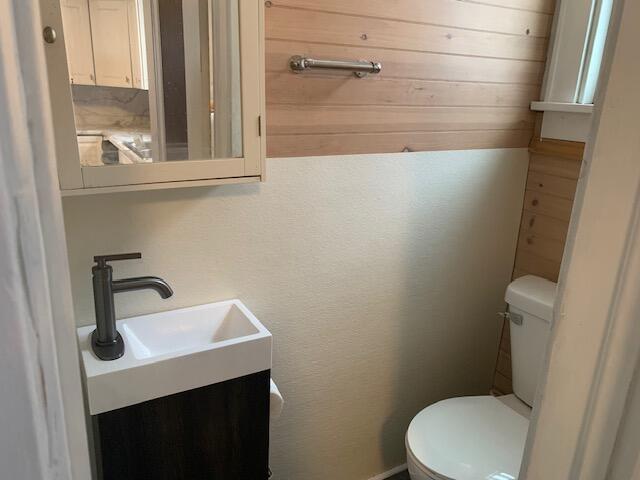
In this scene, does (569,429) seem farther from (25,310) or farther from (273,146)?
(273,146)

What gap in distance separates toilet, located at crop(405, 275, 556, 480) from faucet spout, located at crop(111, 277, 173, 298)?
86 cm

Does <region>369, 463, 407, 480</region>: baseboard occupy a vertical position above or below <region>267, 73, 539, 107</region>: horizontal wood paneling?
below

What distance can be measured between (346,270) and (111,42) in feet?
3.01

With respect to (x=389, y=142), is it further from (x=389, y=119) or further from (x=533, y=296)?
(x=533, y=296)

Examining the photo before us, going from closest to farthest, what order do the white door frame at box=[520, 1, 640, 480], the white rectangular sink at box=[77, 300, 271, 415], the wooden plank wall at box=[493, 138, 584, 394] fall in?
the white door frame at box=[520, 1, 640, 480]
the white rectangular sink at box=[77, 300, 271, 415]
the wooden plank wall at box=[493, 138, 584, 394]

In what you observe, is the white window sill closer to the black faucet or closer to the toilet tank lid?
the toilet tank lid

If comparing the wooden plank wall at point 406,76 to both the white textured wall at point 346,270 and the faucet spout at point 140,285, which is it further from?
the faucet spout at point 140,285

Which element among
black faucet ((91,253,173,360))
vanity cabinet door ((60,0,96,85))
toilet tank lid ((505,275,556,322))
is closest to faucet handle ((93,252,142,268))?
black faucet ((91,253,173,360))

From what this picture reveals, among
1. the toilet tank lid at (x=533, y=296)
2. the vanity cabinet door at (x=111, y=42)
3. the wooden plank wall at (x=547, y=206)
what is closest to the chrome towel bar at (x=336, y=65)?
the vanity cabinet door at (x=111, y=42)

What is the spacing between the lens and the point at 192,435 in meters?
1.17

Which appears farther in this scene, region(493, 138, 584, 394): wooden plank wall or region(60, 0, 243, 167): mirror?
region(493, 138, 584, 394): wooden plank wall

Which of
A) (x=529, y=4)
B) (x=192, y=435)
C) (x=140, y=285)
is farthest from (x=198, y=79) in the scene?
(x=529, y=4)

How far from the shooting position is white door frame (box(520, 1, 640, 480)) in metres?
0.44

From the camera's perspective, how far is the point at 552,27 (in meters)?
1.75
